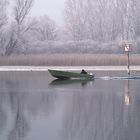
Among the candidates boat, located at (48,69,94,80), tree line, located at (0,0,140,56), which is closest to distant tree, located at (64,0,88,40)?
tree line, located at (0,0,140,56)

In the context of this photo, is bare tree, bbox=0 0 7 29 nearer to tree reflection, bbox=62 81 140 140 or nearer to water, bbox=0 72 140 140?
water, bbox=0 72 140 140

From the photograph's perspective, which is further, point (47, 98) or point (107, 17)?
point (107, 17)

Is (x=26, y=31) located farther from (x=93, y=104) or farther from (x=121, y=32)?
(x=93, y=104)

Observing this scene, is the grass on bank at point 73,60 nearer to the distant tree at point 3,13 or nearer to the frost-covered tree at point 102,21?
the distant tree at point 3,13

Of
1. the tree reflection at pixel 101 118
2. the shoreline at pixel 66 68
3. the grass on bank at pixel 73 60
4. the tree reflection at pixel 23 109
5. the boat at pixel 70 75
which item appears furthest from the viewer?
the grass on bank at pixel 73 60

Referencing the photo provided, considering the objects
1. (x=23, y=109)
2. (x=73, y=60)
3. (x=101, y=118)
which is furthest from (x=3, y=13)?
(x=101, y=118)

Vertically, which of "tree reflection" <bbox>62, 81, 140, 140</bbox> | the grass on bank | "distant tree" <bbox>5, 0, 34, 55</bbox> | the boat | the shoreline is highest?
"distant tree" <bbox>5, 0, 34, 55</bbox>

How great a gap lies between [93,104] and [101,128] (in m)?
5.02

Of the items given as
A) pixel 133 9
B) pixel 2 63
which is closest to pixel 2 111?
pixel 2 63

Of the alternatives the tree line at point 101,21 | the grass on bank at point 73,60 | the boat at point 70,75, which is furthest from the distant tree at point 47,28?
the boat at point 70,75

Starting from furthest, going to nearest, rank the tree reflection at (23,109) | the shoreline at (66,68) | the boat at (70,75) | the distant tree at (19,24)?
the distant tree at (19,24)
the shoreline at (66,68)
the boat at (70,75)
the tree reflection at (23,109)

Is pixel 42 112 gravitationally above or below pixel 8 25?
below

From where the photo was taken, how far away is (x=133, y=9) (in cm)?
7356

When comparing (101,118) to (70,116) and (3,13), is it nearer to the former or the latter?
(70,116)
